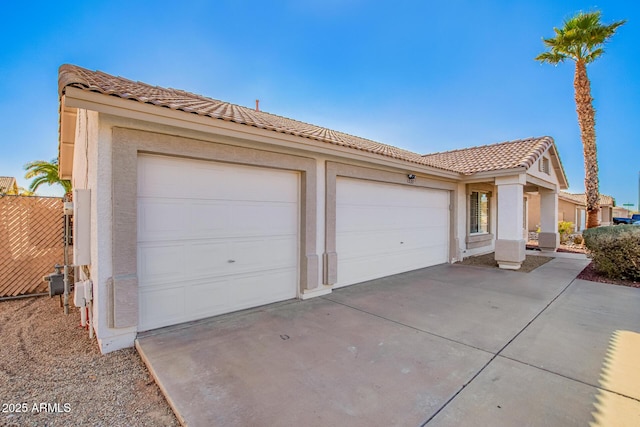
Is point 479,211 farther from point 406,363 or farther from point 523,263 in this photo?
point 406,363

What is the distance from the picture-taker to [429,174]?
902 cm

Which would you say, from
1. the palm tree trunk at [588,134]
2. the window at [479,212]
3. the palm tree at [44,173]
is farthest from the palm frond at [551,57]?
the palm tree at [44,173]

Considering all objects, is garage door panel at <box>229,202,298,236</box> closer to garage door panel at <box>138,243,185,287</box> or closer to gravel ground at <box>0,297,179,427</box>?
Answer: garage door panel at <box>138,243,185,287</box>

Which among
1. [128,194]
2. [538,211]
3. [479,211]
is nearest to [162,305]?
[128,194]

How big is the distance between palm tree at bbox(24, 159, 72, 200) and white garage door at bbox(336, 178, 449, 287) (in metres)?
14.6

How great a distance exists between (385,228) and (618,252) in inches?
260

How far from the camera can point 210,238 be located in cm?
491

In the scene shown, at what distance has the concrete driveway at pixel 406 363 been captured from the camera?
8.50ft

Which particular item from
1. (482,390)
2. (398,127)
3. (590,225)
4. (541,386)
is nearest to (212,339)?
(482,390)

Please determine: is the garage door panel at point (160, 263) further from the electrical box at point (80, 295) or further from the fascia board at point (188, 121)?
the fascia board at point (188, 121)

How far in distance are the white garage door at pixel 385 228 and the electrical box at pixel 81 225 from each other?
4635mm

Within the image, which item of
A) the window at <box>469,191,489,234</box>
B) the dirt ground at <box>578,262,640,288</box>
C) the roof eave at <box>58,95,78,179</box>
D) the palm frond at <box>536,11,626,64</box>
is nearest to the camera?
the roof eave at <box>58,95,78,179</box>

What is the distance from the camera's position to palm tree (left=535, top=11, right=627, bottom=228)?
43.9 feet

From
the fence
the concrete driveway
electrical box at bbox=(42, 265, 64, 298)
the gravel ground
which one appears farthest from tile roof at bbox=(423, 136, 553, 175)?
the fence
